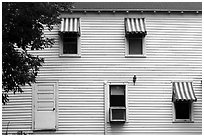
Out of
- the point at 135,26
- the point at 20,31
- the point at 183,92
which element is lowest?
the point at 183,92

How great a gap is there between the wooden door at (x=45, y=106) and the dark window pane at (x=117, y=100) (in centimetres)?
255

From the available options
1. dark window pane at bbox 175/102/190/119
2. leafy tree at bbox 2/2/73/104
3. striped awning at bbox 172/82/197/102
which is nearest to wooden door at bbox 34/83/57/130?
leafy tree at bbox 2/2/73/104

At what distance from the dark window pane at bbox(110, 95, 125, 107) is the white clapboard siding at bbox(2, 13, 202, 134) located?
32 centimetres

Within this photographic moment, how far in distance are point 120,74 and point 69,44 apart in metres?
2.70

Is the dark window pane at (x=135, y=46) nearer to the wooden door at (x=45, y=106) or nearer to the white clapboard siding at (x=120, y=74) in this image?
the white clapboard siding at (x=120, y=74)

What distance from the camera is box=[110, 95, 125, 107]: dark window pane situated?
19.4m

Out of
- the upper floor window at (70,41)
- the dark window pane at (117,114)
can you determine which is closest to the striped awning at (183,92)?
the dark window pane at (117,114)

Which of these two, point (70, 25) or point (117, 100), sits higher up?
point (70, 25)

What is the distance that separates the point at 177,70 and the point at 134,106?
2558 millimetres

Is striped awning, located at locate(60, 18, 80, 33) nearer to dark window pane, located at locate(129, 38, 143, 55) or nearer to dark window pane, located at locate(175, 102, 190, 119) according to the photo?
dark window pane, located at locate(129, 38, 143, 55)

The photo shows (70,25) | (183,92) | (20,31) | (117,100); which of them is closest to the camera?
(20,31)

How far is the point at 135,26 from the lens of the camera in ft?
63.3

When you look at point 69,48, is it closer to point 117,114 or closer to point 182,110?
point 117,114

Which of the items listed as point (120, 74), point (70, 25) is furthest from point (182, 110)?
point (70, 25)
